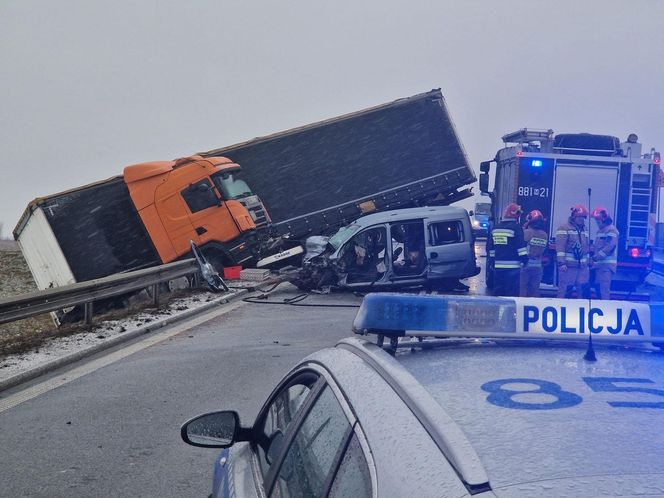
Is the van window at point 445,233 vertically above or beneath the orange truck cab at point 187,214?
beneath

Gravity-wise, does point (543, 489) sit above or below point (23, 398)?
above

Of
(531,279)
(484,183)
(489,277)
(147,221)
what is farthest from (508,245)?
(147,221)

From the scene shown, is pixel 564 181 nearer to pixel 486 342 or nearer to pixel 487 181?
pixel 487 181

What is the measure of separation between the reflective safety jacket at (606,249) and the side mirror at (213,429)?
1080 centimetres

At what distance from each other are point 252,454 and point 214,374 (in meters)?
5.20

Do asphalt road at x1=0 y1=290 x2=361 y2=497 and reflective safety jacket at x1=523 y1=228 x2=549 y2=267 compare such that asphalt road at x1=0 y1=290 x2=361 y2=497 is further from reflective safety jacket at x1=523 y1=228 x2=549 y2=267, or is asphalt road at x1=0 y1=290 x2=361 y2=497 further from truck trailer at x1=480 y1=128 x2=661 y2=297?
truck trailer at x1=480 y1=128 x2=661 y2=297

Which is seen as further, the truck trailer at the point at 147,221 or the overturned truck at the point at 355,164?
the overturned truck at the point at 355,164

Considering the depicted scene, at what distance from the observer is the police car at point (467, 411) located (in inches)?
54.9

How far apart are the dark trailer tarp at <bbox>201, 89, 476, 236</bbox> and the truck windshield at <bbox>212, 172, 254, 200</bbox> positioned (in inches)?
17.2

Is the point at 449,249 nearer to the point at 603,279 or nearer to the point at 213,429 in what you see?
the point at 603,279

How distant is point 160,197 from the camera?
60.8ft

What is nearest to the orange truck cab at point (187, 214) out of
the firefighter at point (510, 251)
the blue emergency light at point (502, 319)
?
the firefighter at point (510, 251)

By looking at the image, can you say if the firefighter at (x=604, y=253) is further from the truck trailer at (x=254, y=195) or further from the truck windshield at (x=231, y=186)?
the truck windshield at (x=231, y=186)

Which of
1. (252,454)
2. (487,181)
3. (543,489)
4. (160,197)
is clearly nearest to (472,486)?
(543,489)
